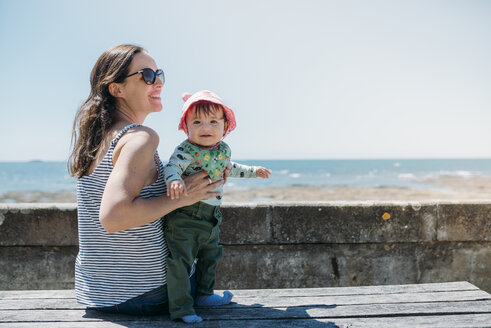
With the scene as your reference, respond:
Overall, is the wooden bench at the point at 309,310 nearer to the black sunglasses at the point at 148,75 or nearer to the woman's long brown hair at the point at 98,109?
the woman's long brown hair at the point at 98,109

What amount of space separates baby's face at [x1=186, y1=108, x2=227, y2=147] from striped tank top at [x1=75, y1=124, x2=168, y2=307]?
37cm

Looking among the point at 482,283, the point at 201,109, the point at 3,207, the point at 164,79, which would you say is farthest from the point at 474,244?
the point at 3,207

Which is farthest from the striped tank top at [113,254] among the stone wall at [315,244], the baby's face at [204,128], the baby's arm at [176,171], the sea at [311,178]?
the sea at [311,178]

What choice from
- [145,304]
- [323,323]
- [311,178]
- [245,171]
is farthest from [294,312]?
[311,178]

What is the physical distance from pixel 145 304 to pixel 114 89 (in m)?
1.19

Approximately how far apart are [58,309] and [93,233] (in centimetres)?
55

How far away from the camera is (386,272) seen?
3.69 metres

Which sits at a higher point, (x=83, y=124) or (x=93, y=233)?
(x=83, y=124)

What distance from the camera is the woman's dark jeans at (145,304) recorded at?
6.69 feet

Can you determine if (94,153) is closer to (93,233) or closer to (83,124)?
(83,124)

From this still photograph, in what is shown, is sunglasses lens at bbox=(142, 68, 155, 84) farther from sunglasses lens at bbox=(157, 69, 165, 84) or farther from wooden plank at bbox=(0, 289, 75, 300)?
wooden plank at bbox=(0, 289, 75, 300)

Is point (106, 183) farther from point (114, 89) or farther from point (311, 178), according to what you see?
point (311, 178)

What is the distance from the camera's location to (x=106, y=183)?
6.15 feet

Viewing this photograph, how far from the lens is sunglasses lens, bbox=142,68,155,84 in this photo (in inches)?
81.8
